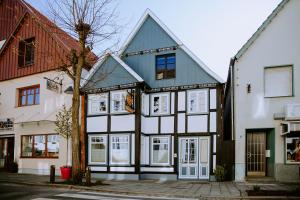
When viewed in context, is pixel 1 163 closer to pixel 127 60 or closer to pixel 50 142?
pixel 50 142

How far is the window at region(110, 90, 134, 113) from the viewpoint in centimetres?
1950

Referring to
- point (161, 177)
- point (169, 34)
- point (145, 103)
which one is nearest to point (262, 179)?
point (161, 177)

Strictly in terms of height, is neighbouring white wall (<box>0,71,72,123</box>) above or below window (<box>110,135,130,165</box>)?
above

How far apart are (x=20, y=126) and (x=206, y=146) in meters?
13.4

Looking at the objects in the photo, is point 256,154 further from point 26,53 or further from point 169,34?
point 26,53

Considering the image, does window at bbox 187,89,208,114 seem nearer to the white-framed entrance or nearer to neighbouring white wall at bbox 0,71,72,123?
the white-framed entrance

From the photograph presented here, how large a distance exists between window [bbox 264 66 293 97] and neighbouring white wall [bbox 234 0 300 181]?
0.26 m

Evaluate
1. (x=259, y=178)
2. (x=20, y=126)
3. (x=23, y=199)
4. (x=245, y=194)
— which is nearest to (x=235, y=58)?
(x=259, y=178)

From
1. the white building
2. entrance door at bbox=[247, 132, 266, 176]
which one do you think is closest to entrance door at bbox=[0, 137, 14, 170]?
the white building

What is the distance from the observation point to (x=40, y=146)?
22141 millimetres

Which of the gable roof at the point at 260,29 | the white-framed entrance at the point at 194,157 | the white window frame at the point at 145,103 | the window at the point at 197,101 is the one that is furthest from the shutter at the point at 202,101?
the white window frame at the point at 145,103

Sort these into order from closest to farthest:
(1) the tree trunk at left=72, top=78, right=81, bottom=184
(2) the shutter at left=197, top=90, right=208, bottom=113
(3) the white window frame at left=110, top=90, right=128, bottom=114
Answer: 1. (1) the tree trunk at left=72, top=78, right=81, bottom=184
2. (2) the shutter at left=197, top=90, right=208, bottom=113
3. (3) the white window frame at left=110, top=90, right=128, bottom=114

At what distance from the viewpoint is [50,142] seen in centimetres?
2167

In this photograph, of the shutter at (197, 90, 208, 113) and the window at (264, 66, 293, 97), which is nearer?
the window at (264, 66, 293, 97)
